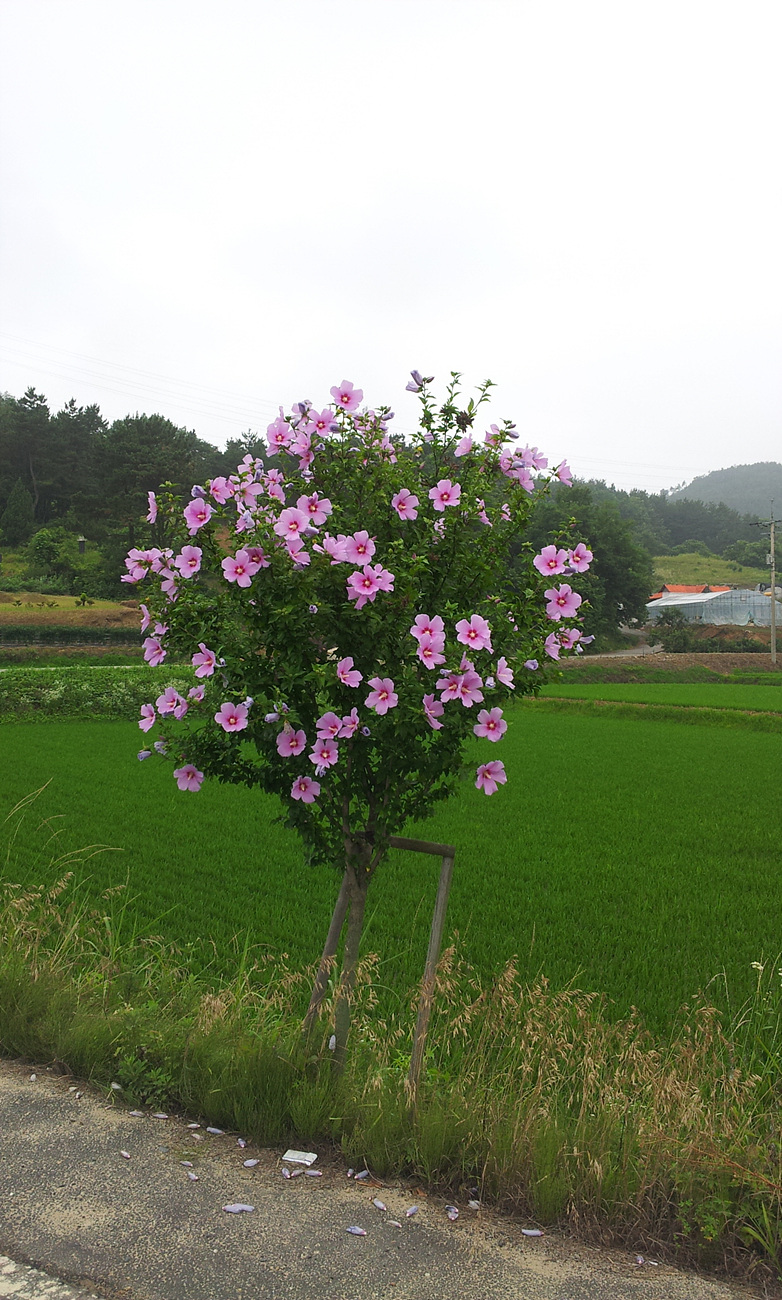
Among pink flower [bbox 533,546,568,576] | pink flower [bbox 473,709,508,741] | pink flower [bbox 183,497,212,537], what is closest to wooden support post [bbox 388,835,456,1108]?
pink flower [bbox 473,709,508,741]

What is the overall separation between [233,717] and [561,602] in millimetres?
1275

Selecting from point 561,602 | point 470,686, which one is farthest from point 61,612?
point 470,686

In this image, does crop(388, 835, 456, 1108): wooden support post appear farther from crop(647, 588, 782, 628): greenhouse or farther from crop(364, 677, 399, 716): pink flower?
crop(647, 588, 782, 628): greenhouse

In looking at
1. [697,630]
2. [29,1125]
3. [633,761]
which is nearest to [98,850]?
[29,1125]

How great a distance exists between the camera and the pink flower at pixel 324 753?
2893 mm

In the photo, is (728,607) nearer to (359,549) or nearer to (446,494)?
(446,494)

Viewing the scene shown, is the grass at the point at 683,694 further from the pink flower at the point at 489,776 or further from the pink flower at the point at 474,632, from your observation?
the pink flower at the point at 474,632

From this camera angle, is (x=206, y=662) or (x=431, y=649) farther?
(x=206, y=662)

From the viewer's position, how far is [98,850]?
27.1 feet

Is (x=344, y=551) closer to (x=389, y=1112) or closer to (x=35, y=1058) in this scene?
(x=389, y=1112)

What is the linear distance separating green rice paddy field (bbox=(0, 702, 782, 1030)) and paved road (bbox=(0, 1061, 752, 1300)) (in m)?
1.23

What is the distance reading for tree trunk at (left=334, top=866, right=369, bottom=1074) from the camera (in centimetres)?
332

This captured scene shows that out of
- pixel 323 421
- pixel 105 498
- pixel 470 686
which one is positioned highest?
pixel 105 498

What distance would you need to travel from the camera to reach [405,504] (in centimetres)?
305
